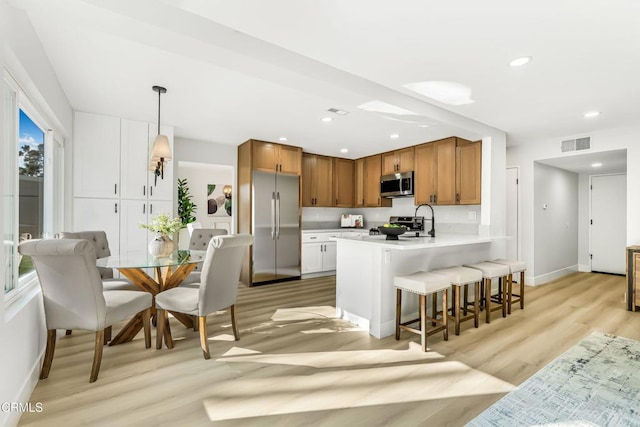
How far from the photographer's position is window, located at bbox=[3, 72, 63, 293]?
79.4 inches

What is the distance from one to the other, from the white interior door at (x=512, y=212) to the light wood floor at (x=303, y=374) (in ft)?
5.83

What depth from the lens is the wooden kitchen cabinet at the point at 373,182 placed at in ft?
19.8

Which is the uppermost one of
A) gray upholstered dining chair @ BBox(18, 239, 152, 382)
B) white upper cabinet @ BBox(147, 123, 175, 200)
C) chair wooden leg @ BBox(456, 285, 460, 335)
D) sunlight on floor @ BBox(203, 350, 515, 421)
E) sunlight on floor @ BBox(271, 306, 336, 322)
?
white upper cabinet @ BBox(147, 123, 175, 200)

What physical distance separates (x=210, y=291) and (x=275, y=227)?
2.71 m

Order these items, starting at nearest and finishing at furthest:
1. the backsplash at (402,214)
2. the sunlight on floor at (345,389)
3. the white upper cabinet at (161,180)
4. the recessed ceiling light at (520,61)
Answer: the sunlight on floor at (345,389)
the recessed ceiling light at (520,61)
the white upper cabinet at (161,180)
the backsplash at (402,214)

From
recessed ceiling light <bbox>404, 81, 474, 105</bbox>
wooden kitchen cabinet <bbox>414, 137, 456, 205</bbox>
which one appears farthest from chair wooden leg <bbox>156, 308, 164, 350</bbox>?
wooden kitchen cabinet <bbox>414, 137, 456, 205</bbox>

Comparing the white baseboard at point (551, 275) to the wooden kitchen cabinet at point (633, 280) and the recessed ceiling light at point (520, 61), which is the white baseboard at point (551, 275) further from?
the recessed ceiling light at point (520, 61)

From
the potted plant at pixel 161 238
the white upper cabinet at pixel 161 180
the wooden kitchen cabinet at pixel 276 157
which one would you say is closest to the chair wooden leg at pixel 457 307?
the potted plant at pixel 161 238

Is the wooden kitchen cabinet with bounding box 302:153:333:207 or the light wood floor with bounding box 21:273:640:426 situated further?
the wooden kitchen cabinet with bounding box 302:153:333:207

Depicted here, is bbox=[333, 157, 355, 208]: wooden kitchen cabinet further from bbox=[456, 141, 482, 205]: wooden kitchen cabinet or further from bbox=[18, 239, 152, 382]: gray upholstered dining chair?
bbox=[18, 239, 152, 382]: gray upholstered dining chair

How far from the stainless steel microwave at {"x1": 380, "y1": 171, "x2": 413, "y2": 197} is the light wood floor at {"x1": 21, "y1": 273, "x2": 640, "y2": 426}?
2.52m

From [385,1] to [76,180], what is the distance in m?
3.93

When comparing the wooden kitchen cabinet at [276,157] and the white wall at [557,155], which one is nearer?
the white wall at [557,155]

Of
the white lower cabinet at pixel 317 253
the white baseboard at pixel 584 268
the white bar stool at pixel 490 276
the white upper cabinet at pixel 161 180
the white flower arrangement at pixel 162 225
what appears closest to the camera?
the white flower arrangement at pixel 162 225
